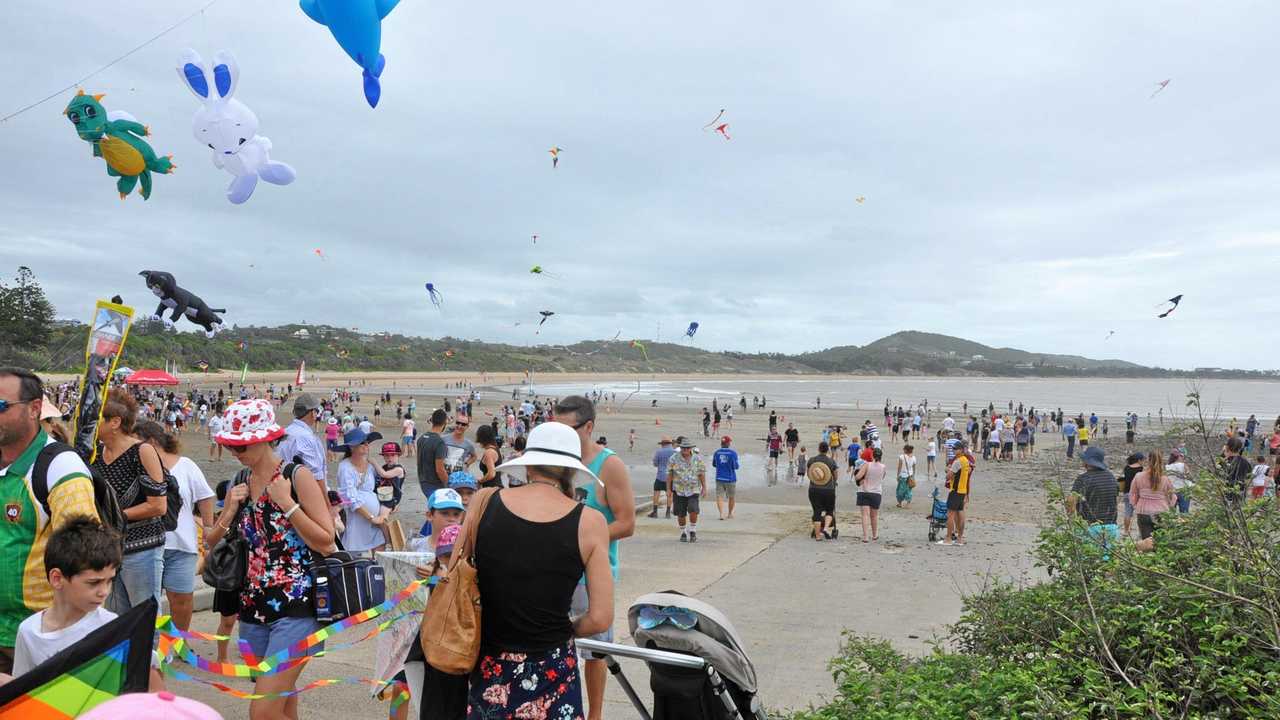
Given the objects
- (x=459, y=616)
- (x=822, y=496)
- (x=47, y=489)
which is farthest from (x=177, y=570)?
(x=822, y=496)

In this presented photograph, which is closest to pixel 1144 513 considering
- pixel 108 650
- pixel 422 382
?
pixel 108 650

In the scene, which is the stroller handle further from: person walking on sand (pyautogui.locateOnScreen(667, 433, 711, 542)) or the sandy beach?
person walking on sand (pyautogui.locateOnScreen(667, 433, 711, 542))

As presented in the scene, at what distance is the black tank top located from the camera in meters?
2.85

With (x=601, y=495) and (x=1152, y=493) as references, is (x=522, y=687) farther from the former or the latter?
(x=1152, y=493)

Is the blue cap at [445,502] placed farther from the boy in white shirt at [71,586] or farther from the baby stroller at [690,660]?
the boy in white shirt at [71,586]

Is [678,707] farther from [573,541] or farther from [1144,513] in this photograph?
[1144,513]

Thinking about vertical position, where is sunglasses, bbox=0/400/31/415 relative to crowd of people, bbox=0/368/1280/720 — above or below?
above

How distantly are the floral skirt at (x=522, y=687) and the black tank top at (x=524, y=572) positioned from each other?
2.4 inches

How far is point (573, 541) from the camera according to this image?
2.87 m

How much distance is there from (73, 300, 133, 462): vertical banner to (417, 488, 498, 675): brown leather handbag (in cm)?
270

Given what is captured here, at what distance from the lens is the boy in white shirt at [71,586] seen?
2.67 m

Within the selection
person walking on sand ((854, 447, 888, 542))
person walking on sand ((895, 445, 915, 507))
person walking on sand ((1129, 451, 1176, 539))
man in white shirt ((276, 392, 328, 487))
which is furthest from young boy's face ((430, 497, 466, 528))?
person walking on sand ((895, 445, 915, 507))

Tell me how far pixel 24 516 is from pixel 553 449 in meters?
2.01

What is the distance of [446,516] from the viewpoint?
520 centimetres
